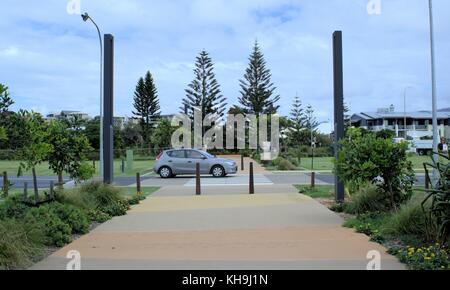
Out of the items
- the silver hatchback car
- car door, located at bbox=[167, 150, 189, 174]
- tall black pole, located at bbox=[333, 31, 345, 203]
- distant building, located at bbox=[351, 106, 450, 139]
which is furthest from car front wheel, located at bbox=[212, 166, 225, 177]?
distant building, located at bbox=[351, 106, 450, 139]

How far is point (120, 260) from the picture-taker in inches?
255

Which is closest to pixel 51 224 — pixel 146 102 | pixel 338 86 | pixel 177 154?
pixel 338 86

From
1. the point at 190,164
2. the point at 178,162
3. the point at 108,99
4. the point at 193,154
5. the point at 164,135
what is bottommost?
the point at 190,164

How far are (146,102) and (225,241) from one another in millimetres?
66927

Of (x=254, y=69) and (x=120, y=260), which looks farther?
(x=254, y=69)

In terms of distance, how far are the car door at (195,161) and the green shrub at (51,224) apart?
16213 mm

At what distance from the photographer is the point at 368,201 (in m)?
10.1

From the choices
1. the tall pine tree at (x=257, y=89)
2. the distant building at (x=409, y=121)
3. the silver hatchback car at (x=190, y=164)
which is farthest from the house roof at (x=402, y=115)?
the silver hatchback car at (x=190, y=164)

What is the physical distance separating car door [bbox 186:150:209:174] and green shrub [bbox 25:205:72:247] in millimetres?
16213

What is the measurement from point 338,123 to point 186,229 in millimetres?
5333

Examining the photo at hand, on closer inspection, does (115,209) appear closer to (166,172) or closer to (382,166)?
(382,166)

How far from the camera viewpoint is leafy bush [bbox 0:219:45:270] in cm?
594

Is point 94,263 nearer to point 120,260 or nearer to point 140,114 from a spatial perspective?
point 120,260
